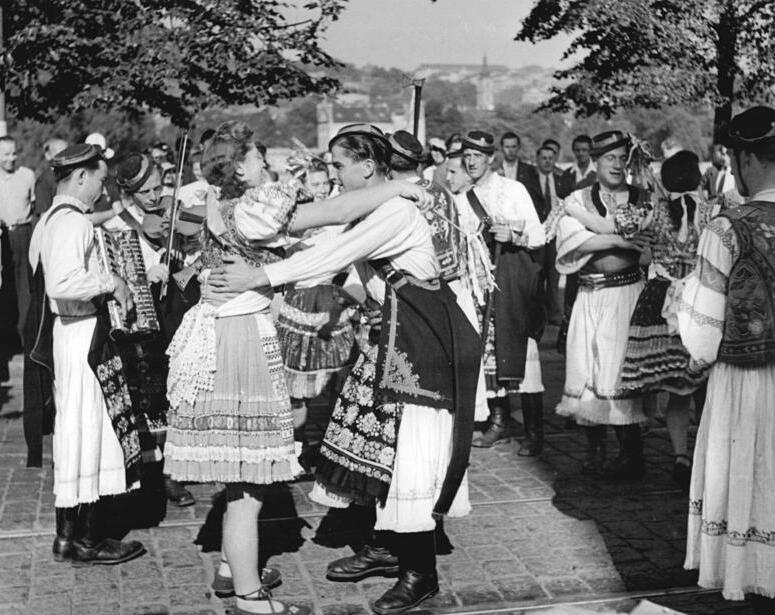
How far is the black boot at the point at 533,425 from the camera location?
24.8 feet

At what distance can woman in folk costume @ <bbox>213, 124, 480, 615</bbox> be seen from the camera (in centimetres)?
479

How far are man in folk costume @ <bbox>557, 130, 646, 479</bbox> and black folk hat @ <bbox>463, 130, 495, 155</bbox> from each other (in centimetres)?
94

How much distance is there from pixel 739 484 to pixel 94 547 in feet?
10.3

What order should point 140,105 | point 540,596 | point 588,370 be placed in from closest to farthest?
point 540,596 → point 588,370 → point 140,105

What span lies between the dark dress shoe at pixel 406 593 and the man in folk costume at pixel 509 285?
271cm

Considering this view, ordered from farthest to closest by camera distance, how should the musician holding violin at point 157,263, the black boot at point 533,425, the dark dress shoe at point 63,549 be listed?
1. the black boot at point 533,425
2. the musician holding violin at point 157,263
3. the dark dress shoe at point 63,549

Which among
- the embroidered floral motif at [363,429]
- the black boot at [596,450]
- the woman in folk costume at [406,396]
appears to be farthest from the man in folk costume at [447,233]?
the black boot at [596,450]

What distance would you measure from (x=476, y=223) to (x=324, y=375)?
148 cm

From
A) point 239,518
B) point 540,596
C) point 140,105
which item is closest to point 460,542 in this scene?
point 540,596

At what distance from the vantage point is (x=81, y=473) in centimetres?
538

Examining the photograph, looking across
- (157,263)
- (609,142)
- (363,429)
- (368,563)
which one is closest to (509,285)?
(609,142)

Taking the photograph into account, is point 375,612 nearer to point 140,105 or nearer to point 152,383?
point 152,383

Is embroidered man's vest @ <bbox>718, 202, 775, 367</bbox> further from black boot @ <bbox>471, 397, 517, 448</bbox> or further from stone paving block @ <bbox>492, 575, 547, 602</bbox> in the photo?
black boot @ <bbox>471, 397, 517, 448</bbox>

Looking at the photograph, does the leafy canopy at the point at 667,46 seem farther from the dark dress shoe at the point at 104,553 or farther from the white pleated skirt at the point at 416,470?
the dark dress shoe at the point at 104,553
